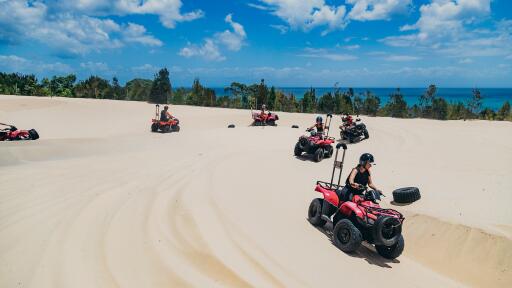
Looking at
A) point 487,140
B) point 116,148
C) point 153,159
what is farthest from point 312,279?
point 487,140

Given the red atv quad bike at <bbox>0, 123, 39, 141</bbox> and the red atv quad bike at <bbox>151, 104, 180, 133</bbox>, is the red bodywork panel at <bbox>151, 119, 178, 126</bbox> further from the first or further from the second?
the red atv quad bike at <bbox>0, 123, 39, 141</bbox>

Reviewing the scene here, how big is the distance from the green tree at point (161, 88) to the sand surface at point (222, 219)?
2274 cm

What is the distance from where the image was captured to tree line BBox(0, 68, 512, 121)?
38875mm

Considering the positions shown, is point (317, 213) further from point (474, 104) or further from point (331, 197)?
point (474, 104)

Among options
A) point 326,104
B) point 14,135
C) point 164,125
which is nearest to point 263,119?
point 164,125

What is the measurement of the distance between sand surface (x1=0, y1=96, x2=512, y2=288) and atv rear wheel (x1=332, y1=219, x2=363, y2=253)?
0.16 meters

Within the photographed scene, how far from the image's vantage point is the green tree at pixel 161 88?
1486 inches

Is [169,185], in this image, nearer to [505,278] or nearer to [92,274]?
[92,274]

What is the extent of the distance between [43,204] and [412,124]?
868 inches

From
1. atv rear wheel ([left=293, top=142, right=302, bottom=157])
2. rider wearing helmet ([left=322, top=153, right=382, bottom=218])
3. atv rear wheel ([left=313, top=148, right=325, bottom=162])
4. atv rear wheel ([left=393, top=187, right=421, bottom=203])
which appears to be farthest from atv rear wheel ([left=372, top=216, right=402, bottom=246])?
atv rear wheel ([left=293, top=142, right=302, bottom=157])

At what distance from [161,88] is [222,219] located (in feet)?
106

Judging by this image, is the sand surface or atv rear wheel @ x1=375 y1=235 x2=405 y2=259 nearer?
the sand surface

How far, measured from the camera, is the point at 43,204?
7719 millimetres

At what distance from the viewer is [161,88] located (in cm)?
3828
